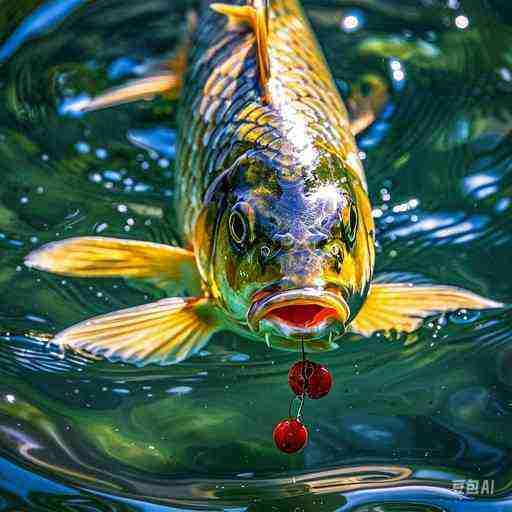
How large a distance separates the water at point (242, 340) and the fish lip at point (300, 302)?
0.72 m

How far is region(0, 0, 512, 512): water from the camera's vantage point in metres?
3.55

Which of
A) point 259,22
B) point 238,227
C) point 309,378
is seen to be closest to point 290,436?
point 309,378

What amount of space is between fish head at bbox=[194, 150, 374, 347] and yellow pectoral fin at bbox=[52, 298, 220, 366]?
23cm

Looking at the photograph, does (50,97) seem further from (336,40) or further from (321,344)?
(321,344)

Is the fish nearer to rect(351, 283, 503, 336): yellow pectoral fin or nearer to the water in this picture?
rect(351, 283, 503, 336): yellow pectoral fin

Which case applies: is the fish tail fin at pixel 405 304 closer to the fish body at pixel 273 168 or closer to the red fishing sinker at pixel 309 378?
the fish body at pixel 273 168

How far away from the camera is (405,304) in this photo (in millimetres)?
3943

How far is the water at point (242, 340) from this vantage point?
3549 mm

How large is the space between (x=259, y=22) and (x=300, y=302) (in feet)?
4.77

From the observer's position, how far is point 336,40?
19.8 ft

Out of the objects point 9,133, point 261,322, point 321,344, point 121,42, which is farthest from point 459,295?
point 121,42

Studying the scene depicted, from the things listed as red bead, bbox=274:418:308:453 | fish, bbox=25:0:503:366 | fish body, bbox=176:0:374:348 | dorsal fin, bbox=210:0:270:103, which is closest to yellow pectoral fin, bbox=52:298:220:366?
fish, bbox=25:0:503:366

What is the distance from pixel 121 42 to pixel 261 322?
3383 millimetres

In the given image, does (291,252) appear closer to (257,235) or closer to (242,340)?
(257,235)
